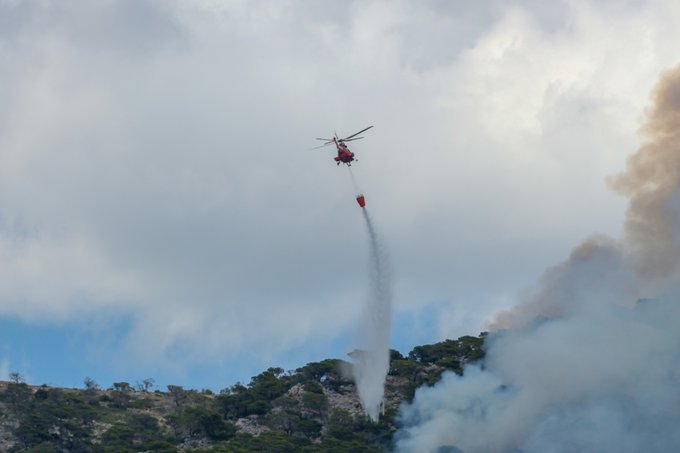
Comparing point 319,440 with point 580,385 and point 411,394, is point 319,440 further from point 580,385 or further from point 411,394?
point 580,385

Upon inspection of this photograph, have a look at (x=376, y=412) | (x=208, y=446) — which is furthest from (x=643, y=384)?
(x=208, y=446)

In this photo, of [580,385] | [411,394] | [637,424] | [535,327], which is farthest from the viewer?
[411,394]

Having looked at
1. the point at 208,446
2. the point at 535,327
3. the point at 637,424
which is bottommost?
the point at 637,424

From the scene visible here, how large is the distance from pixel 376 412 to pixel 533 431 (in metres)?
37.4

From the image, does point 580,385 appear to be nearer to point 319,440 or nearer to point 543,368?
point 543,368

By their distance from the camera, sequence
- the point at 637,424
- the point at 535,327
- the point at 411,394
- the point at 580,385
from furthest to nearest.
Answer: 1. the point at 411,394
2. the point at 535,327
3. the point at 580,385
4. the point at 637,424

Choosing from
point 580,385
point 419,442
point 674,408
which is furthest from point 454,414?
point 674,408

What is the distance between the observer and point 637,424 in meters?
155

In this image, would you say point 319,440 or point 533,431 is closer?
point 533,431

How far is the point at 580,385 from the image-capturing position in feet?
548

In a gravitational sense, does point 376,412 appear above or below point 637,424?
above

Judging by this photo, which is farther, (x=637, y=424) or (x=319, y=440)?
(x=319, y=440)

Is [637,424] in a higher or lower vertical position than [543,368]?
lower

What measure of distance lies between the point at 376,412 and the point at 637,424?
49.4 meters
